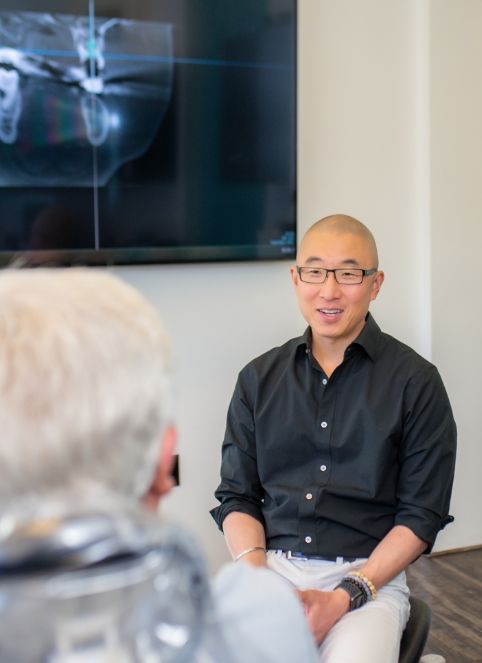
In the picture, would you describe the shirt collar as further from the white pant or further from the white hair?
the white hair

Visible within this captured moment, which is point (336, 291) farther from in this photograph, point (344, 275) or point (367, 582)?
point (367, 582)

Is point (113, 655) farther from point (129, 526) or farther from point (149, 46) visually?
point (149, 46)

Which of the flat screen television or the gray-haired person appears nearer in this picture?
the gray-haired person

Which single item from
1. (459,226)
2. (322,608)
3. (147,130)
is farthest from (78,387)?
(459,226)

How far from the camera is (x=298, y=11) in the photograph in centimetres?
308

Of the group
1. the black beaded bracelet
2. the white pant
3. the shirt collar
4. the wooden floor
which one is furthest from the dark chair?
the wooden floor

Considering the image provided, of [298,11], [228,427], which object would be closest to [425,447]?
[228,427]

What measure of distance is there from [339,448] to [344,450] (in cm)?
1

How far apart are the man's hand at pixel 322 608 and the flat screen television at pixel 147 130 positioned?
1.33 m

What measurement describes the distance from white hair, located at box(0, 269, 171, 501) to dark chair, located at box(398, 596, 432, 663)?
1.34 metres

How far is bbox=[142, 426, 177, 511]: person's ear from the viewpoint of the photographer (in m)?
0.86

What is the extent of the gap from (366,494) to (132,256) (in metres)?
1.16

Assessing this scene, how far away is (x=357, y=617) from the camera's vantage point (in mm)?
1888

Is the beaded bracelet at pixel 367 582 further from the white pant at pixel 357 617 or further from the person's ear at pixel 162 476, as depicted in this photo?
the person's ear at pixel 162 476
